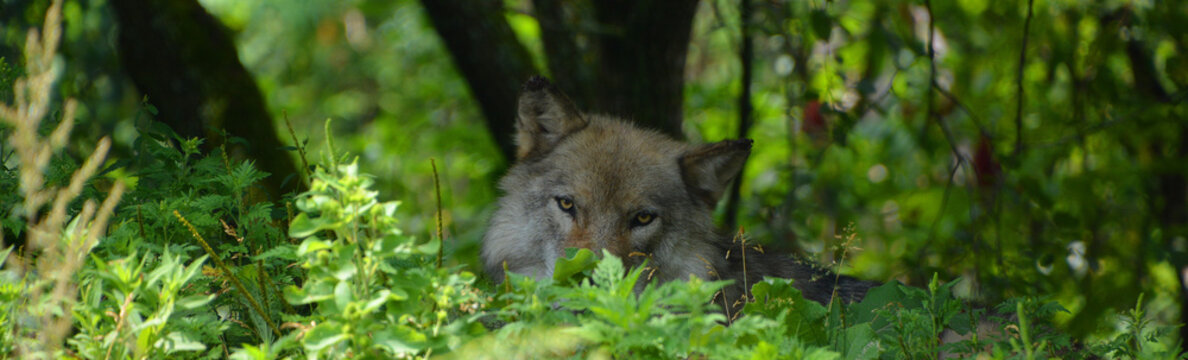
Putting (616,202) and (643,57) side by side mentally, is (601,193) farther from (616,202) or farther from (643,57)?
(643,57)

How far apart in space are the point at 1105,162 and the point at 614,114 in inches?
135

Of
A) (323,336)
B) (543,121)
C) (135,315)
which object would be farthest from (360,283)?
(543,121)

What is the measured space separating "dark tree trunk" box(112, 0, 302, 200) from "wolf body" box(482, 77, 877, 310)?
1.16m

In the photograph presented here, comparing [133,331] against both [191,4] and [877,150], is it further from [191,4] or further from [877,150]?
[877,150]

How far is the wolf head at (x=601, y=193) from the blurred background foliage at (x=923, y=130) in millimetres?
444

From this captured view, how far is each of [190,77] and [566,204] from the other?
2040 mm

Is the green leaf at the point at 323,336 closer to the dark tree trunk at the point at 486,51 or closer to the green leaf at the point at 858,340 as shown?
the green leaf at the point at 858,340

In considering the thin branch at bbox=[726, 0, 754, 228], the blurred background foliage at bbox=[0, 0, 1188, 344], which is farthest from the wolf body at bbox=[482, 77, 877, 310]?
the thin branch at bbox=[726, 0, 754, 228]

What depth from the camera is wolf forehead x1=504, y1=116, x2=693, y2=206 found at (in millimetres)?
4200

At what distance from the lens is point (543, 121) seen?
463 centimetres

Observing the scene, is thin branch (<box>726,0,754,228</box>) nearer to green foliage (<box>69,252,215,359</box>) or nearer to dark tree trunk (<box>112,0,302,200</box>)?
dark tree trunk (<box>112,0,302,200</box>)

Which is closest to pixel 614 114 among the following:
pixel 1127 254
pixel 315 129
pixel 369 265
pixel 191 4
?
pixel 191 4

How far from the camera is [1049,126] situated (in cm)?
645

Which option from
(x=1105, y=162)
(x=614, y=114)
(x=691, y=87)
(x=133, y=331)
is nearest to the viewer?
(x=133, y=331)
